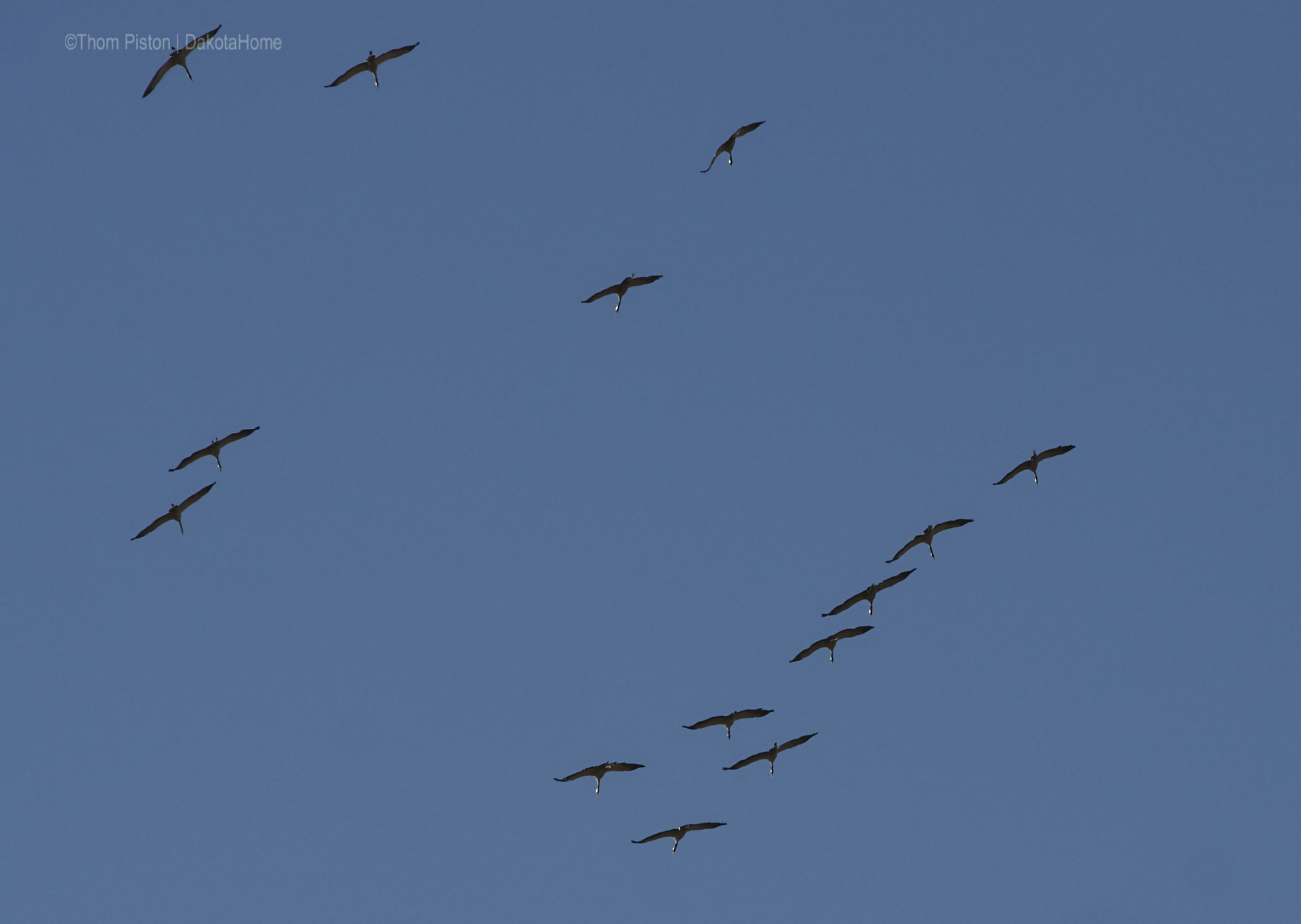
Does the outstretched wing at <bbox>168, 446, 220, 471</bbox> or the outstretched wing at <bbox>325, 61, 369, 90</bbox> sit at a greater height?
the outstretched wing at <bbox>325, 61, 369, 90</bbox>

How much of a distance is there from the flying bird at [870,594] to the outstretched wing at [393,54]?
36697 millimetres

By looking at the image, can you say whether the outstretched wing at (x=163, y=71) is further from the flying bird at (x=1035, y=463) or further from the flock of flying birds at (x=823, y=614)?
the flying bird at (x=1035, y=463)

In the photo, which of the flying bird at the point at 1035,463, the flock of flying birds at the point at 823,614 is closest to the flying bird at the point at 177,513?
the flock of flying birds at the point at 823,614

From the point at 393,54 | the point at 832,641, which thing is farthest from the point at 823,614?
the point at 393,54

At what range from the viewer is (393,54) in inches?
3661

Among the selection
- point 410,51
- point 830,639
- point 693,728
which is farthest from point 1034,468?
point 410,51

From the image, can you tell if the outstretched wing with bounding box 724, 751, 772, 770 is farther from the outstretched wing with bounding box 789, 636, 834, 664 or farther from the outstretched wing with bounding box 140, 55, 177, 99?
the outstretched wing with bounding box 140, 55, 177, 99

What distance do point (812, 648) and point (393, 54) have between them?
38.4 metres

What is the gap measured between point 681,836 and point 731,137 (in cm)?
3648

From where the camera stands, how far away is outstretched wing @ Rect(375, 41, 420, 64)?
301 feet

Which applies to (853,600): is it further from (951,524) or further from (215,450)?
(215,450)

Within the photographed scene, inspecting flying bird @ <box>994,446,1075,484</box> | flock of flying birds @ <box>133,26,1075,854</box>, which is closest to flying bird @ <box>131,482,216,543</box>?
flock of flying birds @ <box>133,26,1075,854</box>

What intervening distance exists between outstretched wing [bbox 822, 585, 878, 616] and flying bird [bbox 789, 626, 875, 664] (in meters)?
1.45

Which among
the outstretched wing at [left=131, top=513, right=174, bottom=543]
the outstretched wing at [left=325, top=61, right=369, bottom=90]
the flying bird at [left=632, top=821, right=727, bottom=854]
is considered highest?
the outstretched wing at [left=325, top=61, right=369, bottom=90]
